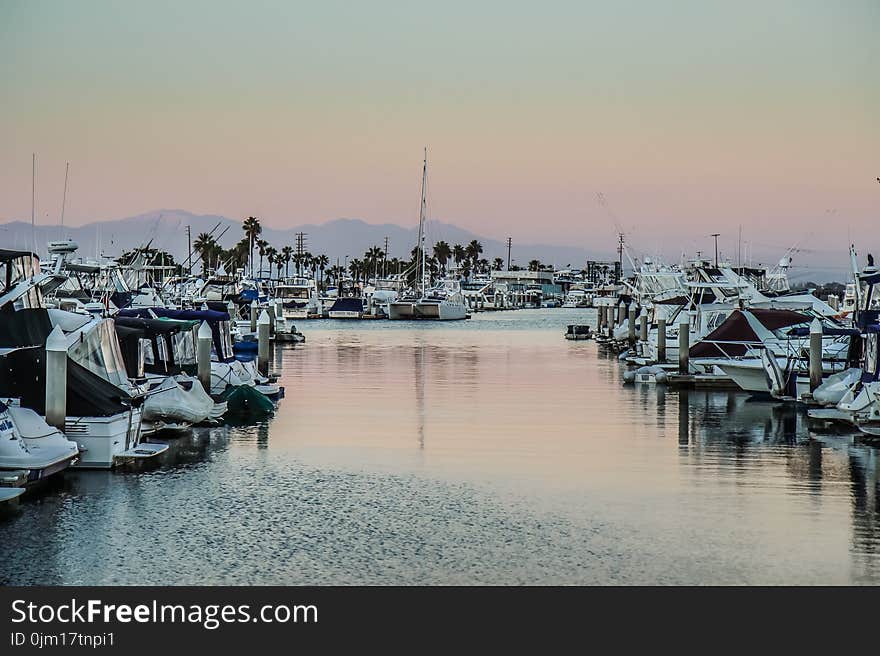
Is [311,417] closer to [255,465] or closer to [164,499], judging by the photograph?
[255,465]

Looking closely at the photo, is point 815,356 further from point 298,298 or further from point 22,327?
point 298,298

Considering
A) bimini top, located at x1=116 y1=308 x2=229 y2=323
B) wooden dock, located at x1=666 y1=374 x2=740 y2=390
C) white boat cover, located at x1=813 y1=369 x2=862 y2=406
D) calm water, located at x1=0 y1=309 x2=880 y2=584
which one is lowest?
calm water, located at x1=0 y1=309 x2=880 y2=584

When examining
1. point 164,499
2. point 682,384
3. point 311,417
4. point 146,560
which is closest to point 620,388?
point 682,384

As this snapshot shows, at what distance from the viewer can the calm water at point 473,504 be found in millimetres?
16125

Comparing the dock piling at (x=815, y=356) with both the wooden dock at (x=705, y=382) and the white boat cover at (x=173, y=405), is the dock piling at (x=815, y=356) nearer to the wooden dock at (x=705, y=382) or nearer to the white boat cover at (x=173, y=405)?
the wooden dock at (x=705, y=382)

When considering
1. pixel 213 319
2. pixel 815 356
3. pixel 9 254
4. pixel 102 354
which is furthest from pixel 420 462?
pixel 815 356

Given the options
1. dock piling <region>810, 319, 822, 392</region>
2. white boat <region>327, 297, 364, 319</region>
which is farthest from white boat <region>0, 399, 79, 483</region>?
white boat <region>327, 297, 364, 319</region>

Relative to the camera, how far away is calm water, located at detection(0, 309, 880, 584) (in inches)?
635

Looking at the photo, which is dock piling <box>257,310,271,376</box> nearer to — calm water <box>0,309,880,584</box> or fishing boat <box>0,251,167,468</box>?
calm water <box>0,309,880,584</box>

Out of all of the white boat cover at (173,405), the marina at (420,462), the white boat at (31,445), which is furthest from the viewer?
the white boat cover at (173,405)

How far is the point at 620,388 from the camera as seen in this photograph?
142ft

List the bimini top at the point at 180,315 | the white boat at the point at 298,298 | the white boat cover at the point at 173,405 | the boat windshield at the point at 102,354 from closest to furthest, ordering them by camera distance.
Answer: the boat windshield at the point at 102,354 < the white boat cover at the point at 173,405 < the bimini top at the point at 180,315 < the white boat at the point at 298,298

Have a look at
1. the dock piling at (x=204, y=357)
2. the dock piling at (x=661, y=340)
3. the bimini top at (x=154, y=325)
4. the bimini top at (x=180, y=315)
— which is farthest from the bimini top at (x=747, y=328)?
the bimini top at (x=154, y=325)

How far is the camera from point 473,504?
67.1ft
